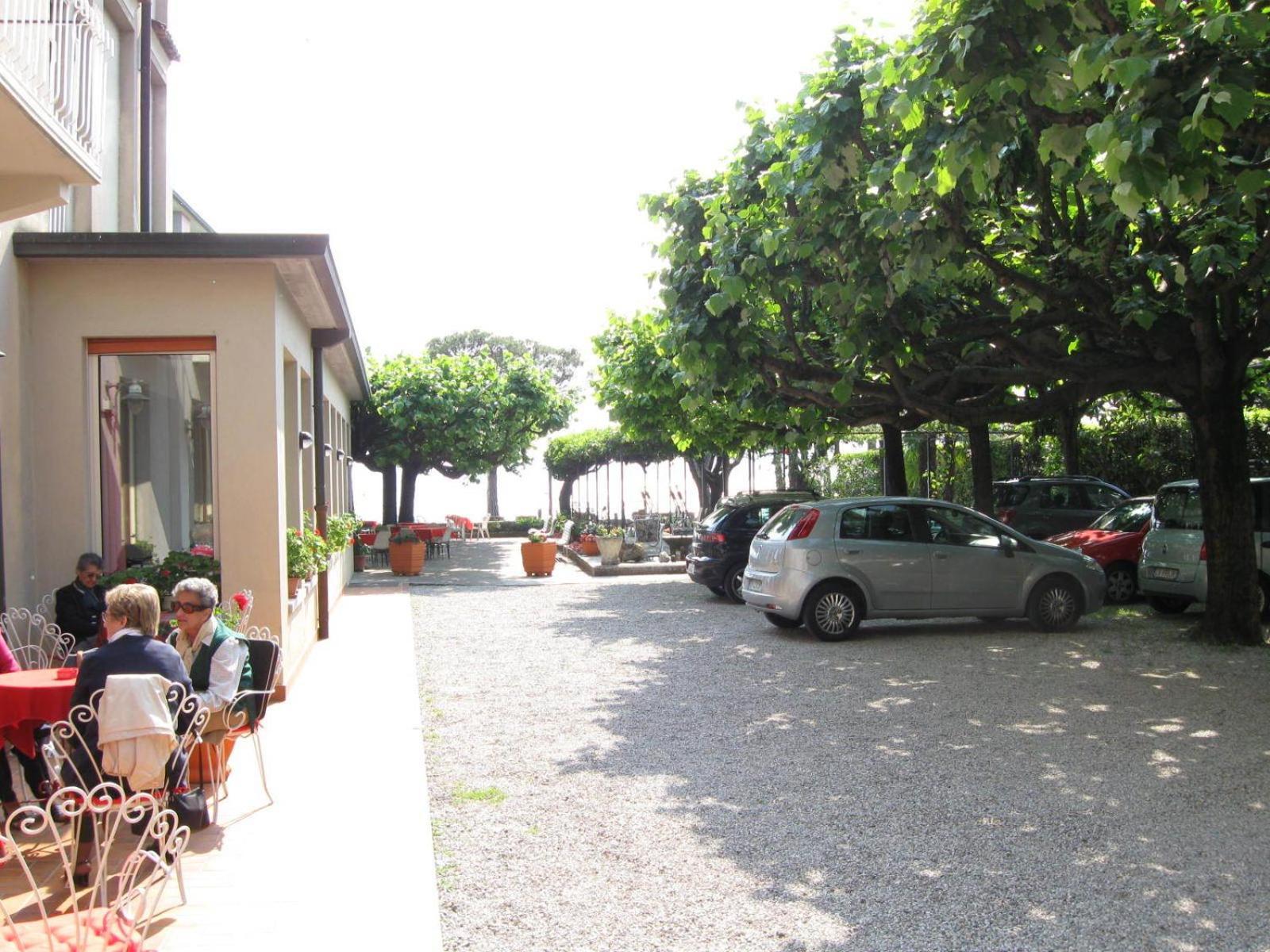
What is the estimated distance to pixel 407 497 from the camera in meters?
31.6

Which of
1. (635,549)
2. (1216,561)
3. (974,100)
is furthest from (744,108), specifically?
(635,549)

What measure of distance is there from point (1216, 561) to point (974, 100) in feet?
22.0

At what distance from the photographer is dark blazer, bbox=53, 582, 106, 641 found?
8188 millimetres

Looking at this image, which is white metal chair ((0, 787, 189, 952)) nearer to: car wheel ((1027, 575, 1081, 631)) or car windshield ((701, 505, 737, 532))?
car wheel ((1027, 575, 1081, 631))

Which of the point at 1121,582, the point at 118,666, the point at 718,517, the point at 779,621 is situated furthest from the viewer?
the point at 718,517

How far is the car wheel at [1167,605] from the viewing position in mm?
13906

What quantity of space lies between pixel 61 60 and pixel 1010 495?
1658cm

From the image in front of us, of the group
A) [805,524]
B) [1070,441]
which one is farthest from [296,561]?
[1070,441]

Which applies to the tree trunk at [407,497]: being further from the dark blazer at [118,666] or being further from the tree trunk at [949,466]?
the dark blazer at [118,666]

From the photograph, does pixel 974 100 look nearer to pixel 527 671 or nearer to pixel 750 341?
pixel 750 341

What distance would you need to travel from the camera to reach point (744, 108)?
11336 mm

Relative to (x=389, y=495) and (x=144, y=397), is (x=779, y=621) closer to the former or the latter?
(x=144, y=397)

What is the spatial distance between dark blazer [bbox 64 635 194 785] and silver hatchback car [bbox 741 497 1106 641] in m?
8.16

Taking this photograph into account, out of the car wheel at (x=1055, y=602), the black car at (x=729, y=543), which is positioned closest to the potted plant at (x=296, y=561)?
the black car at (x=729, y=543)
